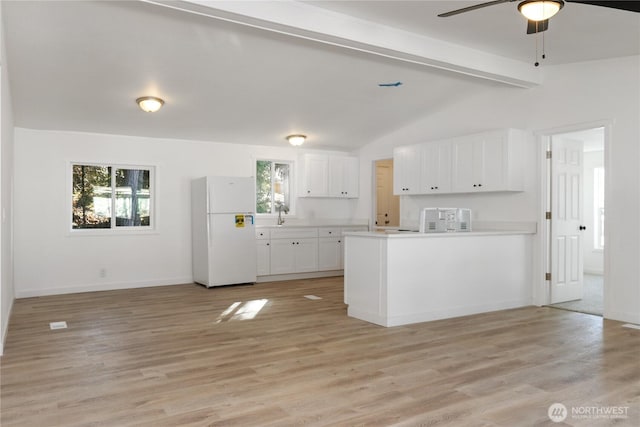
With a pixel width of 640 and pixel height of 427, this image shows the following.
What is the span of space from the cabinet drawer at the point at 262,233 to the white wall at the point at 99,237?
99 cm

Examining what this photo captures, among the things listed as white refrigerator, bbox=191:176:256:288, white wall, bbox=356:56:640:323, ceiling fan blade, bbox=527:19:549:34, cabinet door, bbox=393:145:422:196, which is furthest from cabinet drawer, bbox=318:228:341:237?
ceiling fan blade, bbox=527:19:549:34

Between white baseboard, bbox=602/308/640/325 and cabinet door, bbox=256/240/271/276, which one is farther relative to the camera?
cabinet door, bbox=256/240/271/276

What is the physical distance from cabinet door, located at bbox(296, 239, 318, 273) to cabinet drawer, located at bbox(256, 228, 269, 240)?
1.69 feet

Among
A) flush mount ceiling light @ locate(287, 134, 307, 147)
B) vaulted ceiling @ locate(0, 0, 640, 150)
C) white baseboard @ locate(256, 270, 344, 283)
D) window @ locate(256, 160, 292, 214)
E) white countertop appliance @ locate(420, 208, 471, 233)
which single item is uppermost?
vaulted ceiling @ locate(0, 0, 640, 150)

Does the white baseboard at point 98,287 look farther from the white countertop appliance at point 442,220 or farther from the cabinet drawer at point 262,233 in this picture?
the white countertop appliance at point 442,220

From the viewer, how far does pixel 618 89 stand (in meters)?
4.84

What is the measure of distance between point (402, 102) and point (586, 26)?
253 cm

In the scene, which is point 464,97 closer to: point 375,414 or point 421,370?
point 421,370

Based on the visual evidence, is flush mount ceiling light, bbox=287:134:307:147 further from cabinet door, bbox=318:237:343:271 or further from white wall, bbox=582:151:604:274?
white wall, bbox=582:151:604:274

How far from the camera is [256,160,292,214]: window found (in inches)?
315

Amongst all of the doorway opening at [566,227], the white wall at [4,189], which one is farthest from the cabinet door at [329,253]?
the white wall at [4,189]

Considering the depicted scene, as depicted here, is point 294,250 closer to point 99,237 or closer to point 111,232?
point 111,232

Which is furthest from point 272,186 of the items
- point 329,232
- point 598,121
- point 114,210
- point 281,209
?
point 598,121

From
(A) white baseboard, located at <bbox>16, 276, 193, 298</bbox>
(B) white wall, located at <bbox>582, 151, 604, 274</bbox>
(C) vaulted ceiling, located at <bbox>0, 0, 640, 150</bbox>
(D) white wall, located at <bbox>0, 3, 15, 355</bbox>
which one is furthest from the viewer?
(B) white wall, located at <bbox>582, 151, 604, 274</bbox>
